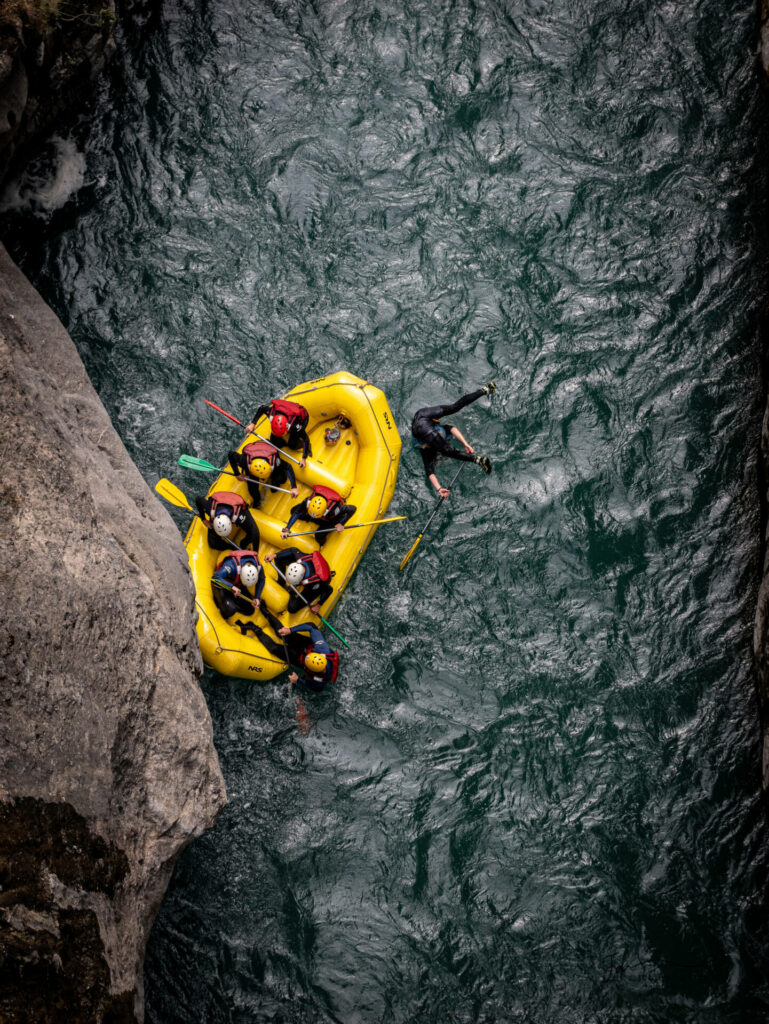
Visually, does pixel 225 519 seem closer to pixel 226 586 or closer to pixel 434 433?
pixel 226 586

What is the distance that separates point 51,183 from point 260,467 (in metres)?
4.82

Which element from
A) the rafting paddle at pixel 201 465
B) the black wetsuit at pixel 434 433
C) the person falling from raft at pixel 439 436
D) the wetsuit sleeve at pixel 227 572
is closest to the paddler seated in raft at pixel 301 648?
the wetsuit sleeve at pixel 227 572

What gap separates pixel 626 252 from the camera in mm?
9648

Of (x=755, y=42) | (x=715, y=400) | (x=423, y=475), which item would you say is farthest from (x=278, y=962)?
(x=755, y=42)

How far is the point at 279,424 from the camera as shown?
800 cm

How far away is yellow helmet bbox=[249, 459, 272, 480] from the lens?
25.8 feet

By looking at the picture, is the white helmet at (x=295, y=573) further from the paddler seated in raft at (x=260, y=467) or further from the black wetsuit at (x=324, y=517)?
the paddler seated in raft at (x=260, y=467)

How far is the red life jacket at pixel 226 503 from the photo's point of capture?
25.3 feet

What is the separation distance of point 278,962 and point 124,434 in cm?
548

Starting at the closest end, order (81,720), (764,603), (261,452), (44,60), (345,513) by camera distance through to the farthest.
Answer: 1. (81,720)
2. (261,452)
3. (345,513)
4. (764,603)
5. (44,60)

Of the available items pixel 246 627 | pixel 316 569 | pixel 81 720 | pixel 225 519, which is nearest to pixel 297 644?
pixel 246 627

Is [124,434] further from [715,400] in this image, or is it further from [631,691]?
[715,400]

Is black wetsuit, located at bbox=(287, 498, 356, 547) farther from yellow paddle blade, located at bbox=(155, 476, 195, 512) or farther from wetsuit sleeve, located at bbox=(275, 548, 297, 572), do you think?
yellow paddle blade, located at bbox=(155, 476, 195, 512)

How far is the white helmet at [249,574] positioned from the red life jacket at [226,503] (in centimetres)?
50
